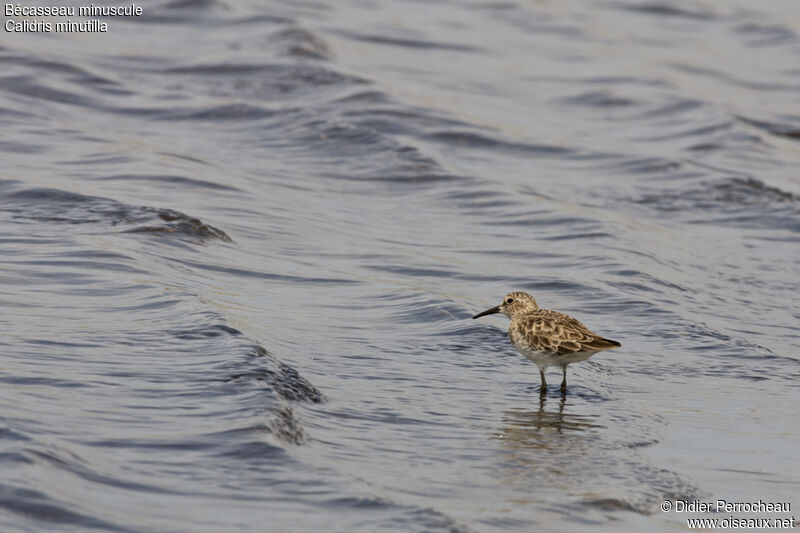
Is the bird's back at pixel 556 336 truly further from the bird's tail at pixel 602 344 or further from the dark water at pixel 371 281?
the dark water at pixel 371 281

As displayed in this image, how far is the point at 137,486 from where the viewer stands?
5961mm

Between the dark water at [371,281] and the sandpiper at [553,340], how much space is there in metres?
0.26

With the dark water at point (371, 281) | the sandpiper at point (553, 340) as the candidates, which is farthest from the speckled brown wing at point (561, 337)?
the dark water at point (371, 281)

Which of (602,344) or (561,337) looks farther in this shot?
(561,337)

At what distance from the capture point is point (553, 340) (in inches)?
330

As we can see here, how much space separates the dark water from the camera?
20.9 ft

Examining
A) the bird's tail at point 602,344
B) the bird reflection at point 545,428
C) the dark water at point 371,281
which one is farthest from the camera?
the bird's tail at point 602,344

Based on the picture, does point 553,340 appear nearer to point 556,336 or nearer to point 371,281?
point 556,336

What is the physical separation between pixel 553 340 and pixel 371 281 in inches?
113

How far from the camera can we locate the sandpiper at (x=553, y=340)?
8.33 meters

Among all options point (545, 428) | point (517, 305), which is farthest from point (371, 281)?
point (545, 428)

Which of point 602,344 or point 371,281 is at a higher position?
point 602,344

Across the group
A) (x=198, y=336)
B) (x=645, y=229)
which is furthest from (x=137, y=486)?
(x=645, y=229)

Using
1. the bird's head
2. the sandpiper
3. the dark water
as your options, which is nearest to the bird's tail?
the sandpiper
